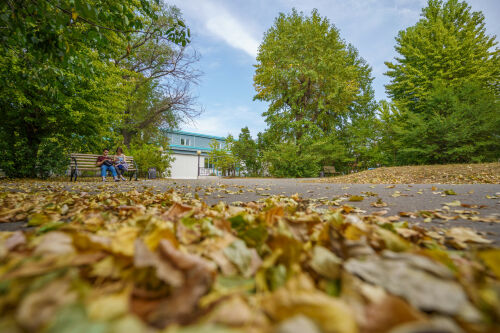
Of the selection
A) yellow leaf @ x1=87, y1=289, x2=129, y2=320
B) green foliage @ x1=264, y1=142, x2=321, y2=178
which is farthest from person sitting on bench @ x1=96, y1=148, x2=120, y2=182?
green foliage @ x1=264, y1=142, x2=321, y2=178

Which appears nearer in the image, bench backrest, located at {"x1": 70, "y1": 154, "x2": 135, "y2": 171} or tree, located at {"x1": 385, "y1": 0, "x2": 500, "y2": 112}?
bench backrest, located at {"x1": 70, "y1": 154, "x2": 135, "y2": 171}

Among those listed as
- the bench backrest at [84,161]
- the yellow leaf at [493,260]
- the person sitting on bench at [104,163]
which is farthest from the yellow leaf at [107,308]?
the bench backrest at [84,161]

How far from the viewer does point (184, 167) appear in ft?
70.7

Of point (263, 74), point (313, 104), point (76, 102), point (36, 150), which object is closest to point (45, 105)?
point (76, 102)

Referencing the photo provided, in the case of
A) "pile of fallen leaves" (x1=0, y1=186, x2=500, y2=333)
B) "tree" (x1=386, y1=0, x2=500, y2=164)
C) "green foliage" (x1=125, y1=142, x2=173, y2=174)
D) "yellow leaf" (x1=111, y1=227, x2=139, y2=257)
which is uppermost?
"tree" (x1=386, y1=0, x2=500, y2=164)

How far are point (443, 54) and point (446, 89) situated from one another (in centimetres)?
457

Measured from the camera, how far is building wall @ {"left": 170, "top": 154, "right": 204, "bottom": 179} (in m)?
21.1

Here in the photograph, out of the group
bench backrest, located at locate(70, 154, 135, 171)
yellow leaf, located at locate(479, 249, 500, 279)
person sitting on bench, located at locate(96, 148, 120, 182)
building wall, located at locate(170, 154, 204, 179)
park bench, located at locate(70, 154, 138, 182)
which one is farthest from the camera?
building wall, located at locate(170, 154, 204, 179)

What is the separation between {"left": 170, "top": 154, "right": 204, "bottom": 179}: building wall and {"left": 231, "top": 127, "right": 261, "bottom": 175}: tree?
23.6 feet

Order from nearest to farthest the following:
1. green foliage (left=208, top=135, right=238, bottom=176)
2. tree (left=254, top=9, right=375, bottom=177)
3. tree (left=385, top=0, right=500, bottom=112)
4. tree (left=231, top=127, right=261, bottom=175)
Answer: tree (left=385, top=0, right=500, bottom=112) → tree (left=254, top=9, right=375, bottom=177) → tree (left=231, top=127, right=261, bottom=175) → green foliage (left=208, top=135, right=238, bottom=176)

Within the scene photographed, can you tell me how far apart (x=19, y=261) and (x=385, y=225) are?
5.08 ft

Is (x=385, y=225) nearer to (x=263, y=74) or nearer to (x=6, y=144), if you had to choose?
(x=6, y=144)

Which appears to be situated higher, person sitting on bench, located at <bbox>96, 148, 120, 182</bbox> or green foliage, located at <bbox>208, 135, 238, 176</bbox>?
green foliage, located at <bbox>208, 135, 238, 176</bbox>

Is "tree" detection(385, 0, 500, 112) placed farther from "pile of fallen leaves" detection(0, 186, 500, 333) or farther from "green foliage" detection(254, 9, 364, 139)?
"pile of fallen leaves" detection(0, 186, 500, 333)
